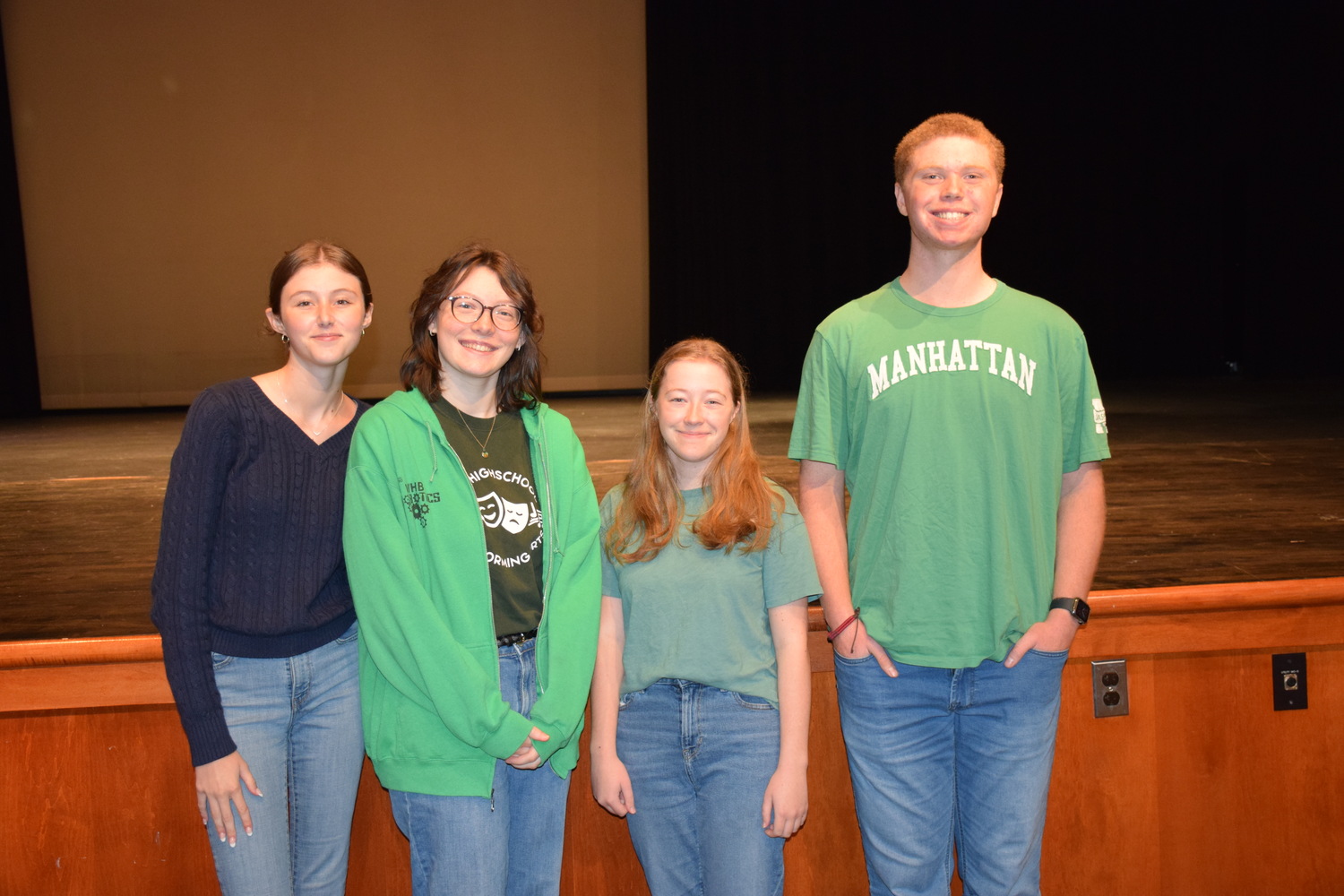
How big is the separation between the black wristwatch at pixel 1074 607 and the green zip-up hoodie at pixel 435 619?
614mm

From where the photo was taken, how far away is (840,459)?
144cm

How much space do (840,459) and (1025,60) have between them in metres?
7.60

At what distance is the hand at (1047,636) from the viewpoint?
4.51ft

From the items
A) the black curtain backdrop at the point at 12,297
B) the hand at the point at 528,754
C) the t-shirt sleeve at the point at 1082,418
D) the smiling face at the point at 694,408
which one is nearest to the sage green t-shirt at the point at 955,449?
the t-shirt sleeve at the point at 1082,418

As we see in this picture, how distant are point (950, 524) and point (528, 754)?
61 centimetres

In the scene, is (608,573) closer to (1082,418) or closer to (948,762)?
(948,762)

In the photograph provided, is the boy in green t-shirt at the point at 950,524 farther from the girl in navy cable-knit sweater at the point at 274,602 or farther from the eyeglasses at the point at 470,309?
the girl in navy cable-knit sweater at the point at 274,602

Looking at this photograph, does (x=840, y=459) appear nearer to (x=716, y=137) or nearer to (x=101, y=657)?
(x=101, y=657)

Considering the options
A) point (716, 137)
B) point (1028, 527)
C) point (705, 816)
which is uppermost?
point (716, 137)

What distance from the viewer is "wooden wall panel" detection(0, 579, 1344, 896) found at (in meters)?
1.65

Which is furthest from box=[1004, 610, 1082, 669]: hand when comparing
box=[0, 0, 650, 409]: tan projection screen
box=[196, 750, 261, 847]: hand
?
box=[0, 0, 650, 409]: tan projection screen

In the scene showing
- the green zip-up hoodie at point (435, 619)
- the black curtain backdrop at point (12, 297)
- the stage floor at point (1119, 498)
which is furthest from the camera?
the black curtain backdrop at point (12, 297)

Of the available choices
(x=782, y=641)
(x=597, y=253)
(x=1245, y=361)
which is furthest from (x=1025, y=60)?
(x=782, y=641)

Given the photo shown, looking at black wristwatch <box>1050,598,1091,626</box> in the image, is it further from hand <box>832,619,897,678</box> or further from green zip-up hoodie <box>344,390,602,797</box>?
green zip-up hoodie <box>344,390,602,797</box>
